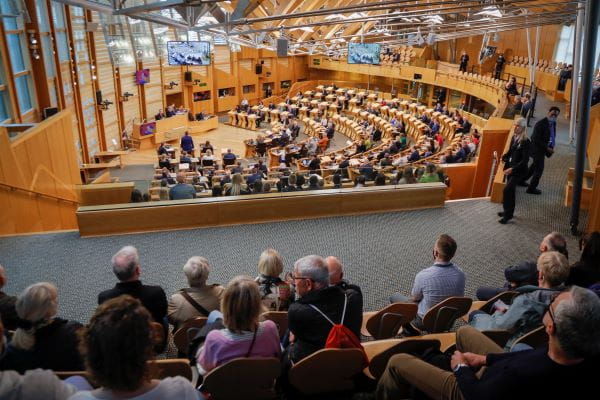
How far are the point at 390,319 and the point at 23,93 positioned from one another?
37.8 ft

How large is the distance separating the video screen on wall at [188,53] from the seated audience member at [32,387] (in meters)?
15.3

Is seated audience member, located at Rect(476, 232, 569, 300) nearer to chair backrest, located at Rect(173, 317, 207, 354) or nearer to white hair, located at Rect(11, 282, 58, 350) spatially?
chair backrest, located at Rect(173, 317, 207, 354)

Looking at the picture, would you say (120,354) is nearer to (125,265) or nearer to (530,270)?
(125,265)

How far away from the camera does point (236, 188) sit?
24.3 feet

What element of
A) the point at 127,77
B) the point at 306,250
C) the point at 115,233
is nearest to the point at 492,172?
the point at 306,250

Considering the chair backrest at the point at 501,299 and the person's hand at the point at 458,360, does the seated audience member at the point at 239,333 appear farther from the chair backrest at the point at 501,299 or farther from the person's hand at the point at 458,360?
the chair backrest at the point at 501,299

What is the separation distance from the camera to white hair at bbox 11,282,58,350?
2.47 m

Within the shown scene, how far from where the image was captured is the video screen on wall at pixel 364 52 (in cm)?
1669

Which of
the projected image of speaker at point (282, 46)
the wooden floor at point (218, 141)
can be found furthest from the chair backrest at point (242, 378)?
the wooden floor at point (218, 141)

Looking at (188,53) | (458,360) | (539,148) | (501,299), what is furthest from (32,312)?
(188,53)

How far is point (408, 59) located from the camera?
28.5 meters

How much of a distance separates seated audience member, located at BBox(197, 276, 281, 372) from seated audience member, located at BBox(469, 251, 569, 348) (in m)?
1.61

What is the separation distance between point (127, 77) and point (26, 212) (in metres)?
12.9

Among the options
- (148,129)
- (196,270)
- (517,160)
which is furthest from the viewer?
(148,129)
